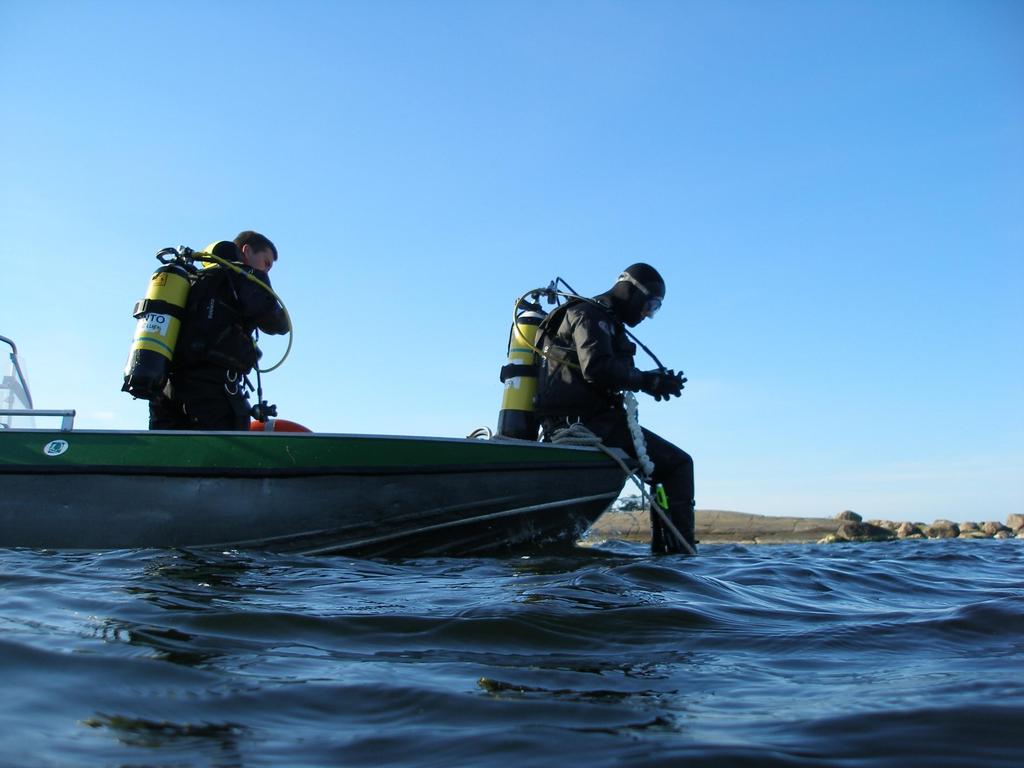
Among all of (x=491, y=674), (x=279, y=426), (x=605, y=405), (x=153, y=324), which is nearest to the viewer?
(x=491, y=674)

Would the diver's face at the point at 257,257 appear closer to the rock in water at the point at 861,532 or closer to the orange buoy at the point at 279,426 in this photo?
the orange buoy at the point at 279,426

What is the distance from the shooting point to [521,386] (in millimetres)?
6812

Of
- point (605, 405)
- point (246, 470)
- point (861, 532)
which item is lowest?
point (861, 532)

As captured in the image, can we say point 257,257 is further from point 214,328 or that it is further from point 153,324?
point 153,324

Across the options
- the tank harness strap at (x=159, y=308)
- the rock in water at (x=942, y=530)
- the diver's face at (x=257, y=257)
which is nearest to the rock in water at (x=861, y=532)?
the rock in water at (x=942, y=530)

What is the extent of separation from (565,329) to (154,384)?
2.86m

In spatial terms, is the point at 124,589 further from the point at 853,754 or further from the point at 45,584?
the point at 853,754

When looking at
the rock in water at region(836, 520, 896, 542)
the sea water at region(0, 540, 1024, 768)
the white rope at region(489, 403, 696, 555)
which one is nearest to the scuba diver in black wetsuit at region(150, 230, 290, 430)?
the white rope at region(489, 403, 696, 555)

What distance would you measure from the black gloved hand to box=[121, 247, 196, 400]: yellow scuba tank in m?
3.21

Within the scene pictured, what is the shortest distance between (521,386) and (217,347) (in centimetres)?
235

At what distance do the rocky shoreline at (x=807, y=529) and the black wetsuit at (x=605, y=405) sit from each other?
6.38 m

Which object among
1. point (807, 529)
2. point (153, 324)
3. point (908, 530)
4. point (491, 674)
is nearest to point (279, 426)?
point (153, 324)

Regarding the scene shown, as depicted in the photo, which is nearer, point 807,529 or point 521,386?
point 521,386

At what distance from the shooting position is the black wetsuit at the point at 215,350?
5.62 meters
